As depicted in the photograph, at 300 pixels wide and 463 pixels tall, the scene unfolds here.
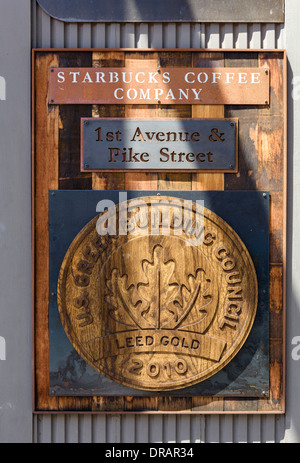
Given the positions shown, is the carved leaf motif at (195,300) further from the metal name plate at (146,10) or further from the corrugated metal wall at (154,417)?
the metal name plate at (146,10)

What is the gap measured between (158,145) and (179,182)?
304mm

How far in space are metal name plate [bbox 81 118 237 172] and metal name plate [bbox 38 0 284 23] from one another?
2.40ft

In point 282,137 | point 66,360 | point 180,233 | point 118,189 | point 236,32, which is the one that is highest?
point 236,32

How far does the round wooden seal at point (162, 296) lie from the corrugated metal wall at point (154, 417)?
34cm

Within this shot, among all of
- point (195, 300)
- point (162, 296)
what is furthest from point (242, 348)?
point (162, 296)

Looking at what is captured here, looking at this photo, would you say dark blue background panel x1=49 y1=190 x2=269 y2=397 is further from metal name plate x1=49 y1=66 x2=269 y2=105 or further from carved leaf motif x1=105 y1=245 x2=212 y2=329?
metal name plate x1=49 y1=66 x2=269 y2=105

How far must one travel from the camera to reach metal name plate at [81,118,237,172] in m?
4.06

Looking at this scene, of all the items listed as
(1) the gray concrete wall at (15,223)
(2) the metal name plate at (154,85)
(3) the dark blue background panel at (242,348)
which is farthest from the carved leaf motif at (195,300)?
(2) the metal name plate at (154,85)

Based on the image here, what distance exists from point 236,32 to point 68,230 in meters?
1.88

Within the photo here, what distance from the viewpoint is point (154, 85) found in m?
4.06

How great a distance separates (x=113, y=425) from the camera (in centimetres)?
411

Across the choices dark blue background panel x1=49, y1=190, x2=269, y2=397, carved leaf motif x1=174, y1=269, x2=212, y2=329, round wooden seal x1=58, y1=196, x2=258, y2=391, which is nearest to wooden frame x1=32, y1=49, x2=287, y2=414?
dark blue background panel x1=49, y1=190, x2=269, y2=397
